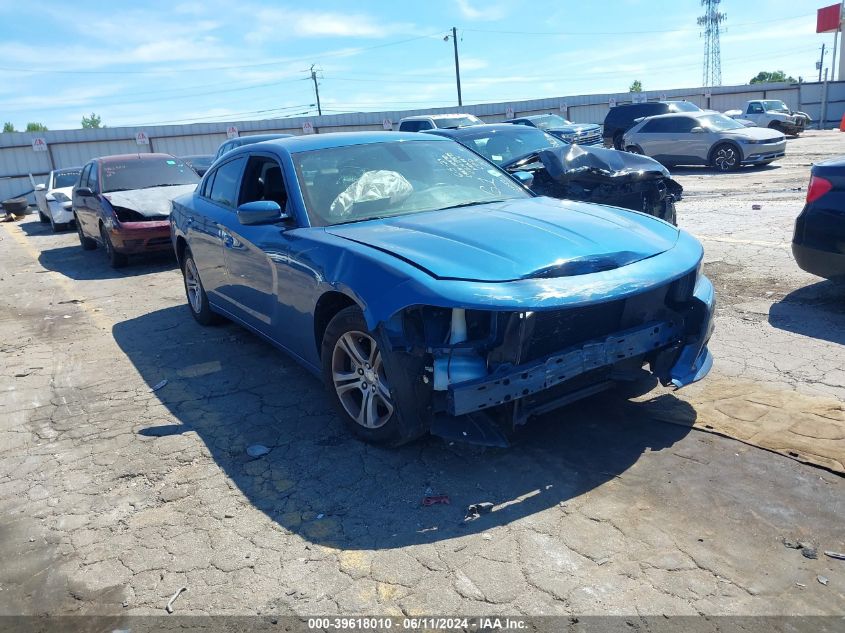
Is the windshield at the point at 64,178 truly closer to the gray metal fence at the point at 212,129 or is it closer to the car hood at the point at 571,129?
the gray metal fence at the point at 212,129

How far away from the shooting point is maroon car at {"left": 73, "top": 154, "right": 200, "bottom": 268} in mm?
9977

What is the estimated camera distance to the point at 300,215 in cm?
427

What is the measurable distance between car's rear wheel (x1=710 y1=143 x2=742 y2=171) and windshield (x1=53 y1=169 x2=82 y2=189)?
16.4m

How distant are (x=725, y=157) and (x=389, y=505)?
17.1 m

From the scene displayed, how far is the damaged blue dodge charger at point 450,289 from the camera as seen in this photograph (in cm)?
319

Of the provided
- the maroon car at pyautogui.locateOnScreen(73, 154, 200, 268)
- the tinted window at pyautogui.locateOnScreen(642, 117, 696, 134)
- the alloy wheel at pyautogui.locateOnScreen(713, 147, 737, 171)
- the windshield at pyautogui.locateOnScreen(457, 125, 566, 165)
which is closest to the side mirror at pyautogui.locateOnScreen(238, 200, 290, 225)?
the windshield at pyautogui.locateOnScreen(457, 125, 566, 165)

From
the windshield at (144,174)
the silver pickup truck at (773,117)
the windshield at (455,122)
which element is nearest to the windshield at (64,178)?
the windshield at (144,174)

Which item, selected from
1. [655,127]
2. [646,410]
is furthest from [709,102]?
[646,410]

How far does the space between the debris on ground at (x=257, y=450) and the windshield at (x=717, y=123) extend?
1722cm

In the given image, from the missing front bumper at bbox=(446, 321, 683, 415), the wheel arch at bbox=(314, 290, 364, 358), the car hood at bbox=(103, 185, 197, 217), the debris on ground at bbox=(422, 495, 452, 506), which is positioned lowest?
the debris on ground at bbox=(422, 495, 452, 506)

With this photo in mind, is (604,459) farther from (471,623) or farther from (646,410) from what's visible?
(471,623)

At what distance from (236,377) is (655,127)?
17.2 m

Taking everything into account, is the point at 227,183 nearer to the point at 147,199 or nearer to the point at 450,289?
the point at 450,289

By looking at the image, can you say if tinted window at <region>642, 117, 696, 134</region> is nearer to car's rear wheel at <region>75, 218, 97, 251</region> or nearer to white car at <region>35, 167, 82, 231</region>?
car's rear wheel at <region>75, 218, 97, 251</region>
